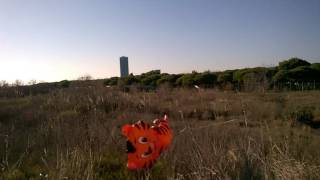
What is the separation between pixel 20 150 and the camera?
7.39 meters

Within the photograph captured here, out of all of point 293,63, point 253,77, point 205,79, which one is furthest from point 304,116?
point 205,79

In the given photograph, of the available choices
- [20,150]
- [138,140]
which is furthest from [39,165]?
[138,140]

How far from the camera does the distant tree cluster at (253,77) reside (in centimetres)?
2767

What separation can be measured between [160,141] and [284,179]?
1444 millimetres

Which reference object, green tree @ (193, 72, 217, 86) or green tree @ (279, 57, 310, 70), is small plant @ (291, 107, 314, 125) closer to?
green tree @ (279, 57, 310, 70)

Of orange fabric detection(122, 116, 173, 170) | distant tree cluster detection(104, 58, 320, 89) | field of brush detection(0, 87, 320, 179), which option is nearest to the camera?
field of brush detection(0, 87, 320, 179)

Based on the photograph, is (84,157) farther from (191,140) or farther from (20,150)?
(20,150)

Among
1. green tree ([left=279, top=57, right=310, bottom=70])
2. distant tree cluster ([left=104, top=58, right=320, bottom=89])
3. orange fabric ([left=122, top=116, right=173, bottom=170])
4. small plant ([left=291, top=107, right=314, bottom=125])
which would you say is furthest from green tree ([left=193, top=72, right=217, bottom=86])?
orange fabric ([left=122, top=116, right=173, bottom=170])

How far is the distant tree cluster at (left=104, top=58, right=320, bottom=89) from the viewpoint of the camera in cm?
2767

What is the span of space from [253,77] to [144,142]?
72.5ft

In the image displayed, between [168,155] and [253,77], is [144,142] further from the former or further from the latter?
[253,77]

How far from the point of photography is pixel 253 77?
26.3 metres

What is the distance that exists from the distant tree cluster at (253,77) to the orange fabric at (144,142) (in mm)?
19112

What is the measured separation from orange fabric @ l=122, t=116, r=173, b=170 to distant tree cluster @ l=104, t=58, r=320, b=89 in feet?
62.7
